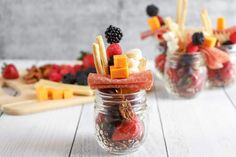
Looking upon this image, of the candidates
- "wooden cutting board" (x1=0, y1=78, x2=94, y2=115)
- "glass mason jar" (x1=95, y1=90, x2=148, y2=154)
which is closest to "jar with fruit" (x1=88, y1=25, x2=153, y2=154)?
"glass mason jar" (x1=95, y1=90, x2=148, y2=154)

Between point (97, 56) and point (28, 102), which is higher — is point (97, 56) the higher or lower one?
the higher one

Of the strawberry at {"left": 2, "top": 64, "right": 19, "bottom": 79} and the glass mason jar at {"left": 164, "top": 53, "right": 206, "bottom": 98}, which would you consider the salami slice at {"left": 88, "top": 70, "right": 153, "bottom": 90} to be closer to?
the glass mason jar at {"left": 164, "top": 53, "right": 206, "bottom": 98}

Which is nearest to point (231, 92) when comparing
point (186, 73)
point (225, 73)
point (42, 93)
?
point (225, 73)

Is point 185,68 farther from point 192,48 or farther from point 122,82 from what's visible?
point 122,82

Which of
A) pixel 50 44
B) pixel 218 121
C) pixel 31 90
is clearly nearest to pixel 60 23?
pixel 50 44

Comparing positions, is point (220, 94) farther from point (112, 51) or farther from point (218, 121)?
point (112, 51)

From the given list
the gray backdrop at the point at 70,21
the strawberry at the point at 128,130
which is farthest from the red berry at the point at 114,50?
the gray backdrop at the point at 70,21
